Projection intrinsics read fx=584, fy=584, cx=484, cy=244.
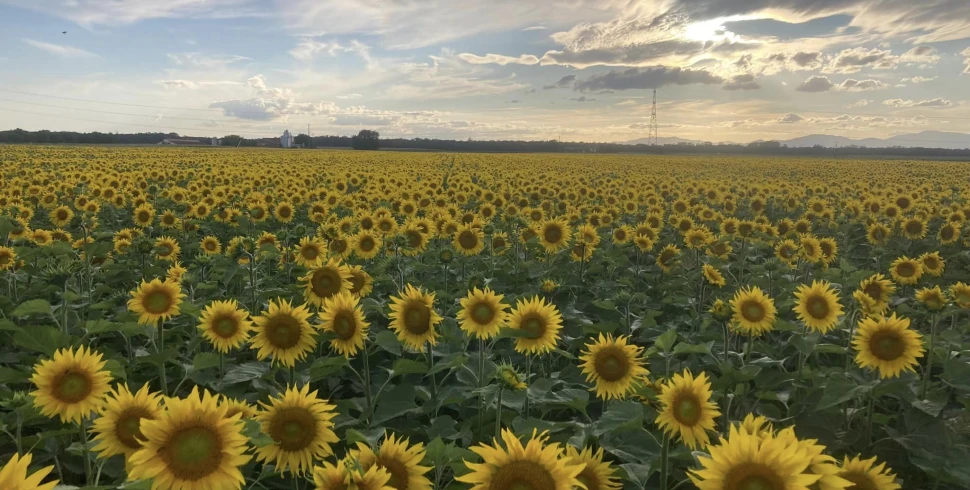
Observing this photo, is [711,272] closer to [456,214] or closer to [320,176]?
[456,214]

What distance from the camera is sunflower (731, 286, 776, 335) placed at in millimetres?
4215

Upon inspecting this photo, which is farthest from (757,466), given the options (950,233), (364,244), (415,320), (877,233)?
(950,233)

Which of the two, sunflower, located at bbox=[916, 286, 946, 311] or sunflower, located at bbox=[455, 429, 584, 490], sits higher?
sunflower, located at bbox=[916, 286, 946, 311]

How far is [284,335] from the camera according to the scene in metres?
3.43

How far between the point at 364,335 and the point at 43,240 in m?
5.88

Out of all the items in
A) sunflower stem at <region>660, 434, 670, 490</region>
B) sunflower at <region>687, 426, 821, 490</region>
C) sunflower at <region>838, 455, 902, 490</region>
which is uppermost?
sunflower at <region>687, 426, 821, 490</region>

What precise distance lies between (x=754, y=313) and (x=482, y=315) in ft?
6.61

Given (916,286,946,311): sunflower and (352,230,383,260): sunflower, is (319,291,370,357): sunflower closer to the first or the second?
(352,230,383,260): sunflower

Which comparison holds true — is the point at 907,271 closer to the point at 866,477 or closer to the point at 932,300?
the point at 932,300

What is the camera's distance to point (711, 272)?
21.0 ft

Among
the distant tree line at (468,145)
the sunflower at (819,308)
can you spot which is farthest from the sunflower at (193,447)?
the distant tree line at (468,145)

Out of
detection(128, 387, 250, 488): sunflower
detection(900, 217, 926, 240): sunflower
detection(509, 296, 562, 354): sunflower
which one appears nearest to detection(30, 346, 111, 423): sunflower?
detection(128, 387, 250, 488): sunflower

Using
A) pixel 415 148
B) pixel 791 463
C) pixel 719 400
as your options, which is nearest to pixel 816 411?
pixel 719 400

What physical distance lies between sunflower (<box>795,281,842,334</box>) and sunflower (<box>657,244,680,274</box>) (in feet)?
9.77
